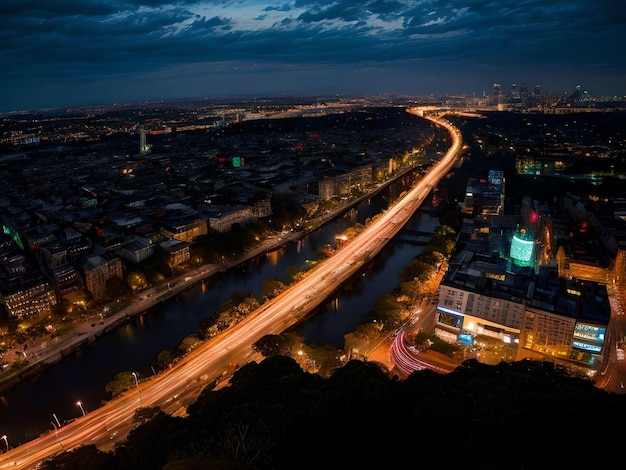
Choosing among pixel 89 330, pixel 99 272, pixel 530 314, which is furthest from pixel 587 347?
pixel 99 272

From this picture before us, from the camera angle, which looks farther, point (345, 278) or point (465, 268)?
point (345, 278)

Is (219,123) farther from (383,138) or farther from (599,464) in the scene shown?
(599,464)

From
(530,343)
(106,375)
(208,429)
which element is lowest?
(106,375)

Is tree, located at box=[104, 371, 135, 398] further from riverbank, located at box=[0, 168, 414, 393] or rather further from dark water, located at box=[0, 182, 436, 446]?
riverbank, located at box=[0, 168, 414, 393]

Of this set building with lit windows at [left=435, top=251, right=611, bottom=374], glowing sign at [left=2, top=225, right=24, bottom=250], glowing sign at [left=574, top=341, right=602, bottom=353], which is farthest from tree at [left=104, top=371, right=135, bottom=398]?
glowing sign at [left=2, top=225, right=24, bottom=250]

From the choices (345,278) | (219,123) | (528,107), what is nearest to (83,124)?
(219,123)

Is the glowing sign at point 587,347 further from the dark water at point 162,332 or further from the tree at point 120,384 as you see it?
the tree at point 120,384
